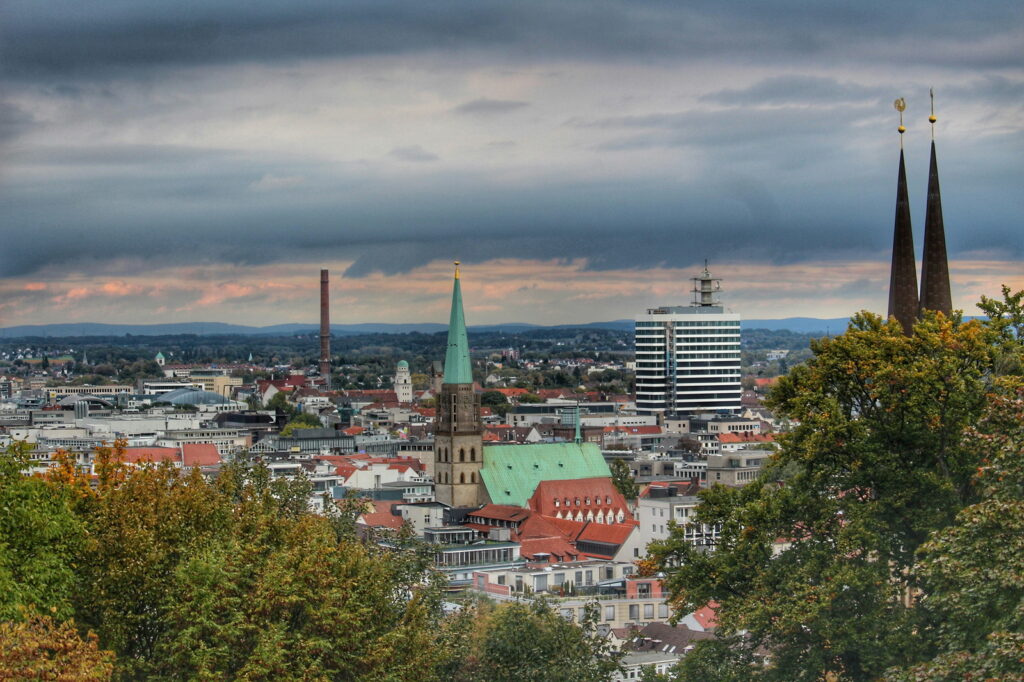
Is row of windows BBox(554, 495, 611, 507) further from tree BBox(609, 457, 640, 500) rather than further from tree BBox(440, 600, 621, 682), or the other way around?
tree BBox(440, 600, 621, 682)

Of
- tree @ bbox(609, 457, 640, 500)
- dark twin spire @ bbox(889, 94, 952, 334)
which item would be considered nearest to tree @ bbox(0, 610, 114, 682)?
dark twin spire @ bbox(889, 94, 952, 334)

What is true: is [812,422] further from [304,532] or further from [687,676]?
[304,532]

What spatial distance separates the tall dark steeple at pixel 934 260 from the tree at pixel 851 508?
1723cm

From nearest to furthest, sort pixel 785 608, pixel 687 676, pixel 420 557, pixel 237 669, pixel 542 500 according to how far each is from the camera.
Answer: pixel 237 669 → pixel 785 608 → pixel 687 676 → pixel 420 557 → pixel 542 500

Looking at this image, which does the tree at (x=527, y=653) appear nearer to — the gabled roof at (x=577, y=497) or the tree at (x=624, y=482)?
the gabled roof at (x=577, y=497)

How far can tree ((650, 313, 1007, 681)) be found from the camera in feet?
145

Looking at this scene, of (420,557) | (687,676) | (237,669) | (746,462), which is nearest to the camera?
(237,669)

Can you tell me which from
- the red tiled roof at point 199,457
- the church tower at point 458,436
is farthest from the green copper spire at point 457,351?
the red tiled roof at point 199,457

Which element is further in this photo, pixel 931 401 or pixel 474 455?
pixel 474 455

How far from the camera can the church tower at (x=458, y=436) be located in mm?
139000

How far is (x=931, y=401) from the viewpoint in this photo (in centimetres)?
4547

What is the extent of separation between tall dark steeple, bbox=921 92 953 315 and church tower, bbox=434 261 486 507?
75.6 m

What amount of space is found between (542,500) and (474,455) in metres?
8.14

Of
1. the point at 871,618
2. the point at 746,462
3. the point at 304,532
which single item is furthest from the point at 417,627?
the point at 746,462
